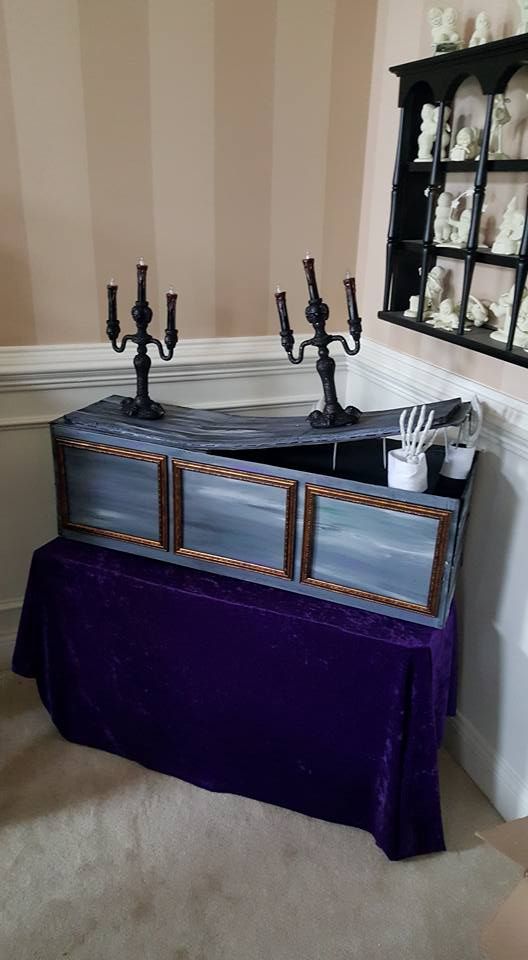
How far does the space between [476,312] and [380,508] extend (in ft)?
1.62

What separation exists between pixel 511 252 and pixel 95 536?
3.52ft

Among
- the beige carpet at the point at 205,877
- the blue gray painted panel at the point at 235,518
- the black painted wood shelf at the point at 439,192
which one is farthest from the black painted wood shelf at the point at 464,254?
the beige carpet at the point at 205,877

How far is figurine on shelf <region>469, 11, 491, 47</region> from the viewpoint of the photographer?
137cm

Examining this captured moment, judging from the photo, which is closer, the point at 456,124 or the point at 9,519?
the point at 456,124

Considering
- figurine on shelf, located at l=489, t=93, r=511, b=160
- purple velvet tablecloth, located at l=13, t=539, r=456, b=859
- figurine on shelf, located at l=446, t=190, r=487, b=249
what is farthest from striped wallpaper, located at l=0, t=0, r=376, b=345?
purple velvet tablecloth, located at l=13, t=539, r=456, b=859

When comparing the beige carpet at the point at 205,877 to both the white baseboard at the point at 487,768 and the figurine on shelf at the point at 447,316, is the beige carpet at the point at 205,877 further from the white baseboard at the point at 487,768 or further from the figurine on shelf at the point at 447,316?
the figurine on shelf at the point at 447,316

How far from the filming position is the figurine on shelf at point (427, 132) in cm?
152

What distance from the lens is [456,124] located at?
1.51 metres

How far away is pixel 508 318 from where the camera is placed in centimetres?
142

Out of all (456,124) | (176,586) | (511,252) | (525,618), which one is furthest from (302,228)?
(525,618)

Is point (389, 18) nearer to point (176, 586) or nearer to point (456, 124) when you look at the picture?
point (456, 124)

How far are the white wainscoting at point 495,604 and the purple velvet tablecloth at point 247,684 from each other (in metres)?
0.09

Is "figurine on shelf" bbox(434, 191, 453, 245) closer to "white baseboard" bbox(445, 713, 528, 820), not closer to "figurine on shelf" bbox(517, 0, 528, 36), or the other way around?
"figurine on shelf" bbox(517, 0, 528, 36)

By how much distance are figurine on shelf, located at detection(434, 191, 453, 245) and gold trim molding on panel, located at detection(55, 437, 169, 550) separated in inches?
30.5
